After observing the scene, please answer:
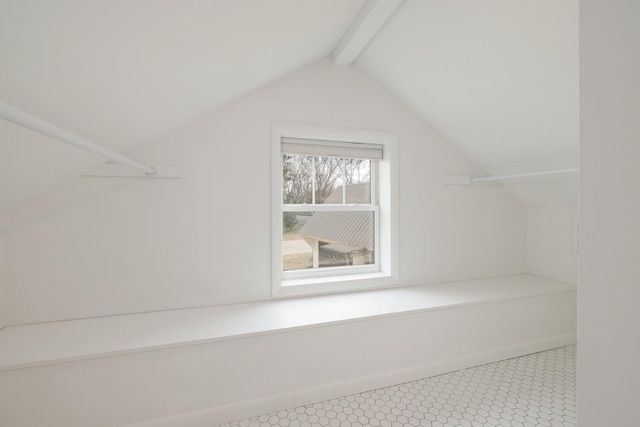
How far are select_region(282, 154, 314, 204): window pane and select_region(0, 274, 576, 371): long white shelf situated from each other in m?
0.77

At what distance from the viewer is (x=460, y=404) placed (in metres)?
1.78

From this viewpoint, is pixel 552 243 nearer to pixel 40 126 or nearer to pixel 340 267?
pixel 340 267

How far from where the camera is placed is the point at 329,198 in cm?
249

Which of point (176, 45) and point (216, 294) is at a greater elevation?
point (176, 45)

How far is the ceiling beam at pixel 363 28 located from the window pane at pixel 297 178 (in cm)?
76

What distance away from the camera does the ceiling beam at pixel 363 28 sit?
1575mm

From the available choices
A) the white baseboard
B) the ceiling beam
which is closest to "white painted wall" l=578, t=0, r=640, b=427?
the ceiling beam

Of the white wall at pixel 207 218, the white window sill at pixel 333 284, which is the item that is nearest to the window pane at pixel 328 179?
the white wall at pixel 207 218

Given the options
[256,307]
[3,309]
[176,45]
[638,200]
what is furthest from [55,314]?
[638,200]

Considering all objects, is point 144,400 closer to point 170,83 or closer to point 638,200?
point 170,83

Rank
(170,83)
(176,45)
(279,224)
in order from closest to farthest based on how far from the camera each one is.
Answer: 1. (176,45)
2. (170,83)
3. (279,224)

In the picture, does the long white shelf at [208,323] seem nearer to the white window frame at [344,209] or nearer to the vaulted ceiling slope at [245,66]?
the white window frame at [344,209]

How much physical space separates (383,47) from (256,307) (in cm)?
195

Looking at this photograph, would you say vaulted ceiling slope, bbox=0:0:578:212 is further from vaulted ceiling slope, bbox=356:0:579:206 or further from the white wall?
the white wall
